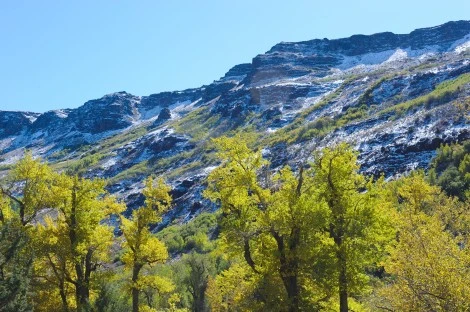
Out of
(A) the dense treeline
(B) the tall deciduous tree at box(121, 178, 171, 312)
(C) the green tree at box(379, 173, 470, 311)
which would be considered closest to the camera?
(C) the green tree at box(379, 173, 470, 311)

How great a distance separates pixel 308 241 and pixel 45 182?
18.7 meters

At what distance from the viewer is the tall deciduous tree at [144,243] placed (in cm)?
3256

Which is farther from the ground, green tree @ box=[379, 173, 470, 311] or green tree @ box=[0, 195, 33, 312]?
green tree @ box=[0, 195, 33, 312]

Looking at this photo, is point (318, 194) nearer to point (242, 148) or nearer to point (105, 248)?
point (242, 148)

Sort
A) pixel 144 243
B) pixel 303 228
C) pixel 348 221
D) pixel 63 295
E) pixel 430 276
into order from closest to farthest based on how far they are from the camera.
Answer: pixel 430 276, pixel 303 228, pixel 348 221, pixel 63 295, pixel 144 243

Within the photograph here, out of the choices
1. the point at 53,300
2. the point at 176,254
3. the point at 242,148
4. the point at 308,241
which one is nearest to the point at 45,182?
the point at 53,300

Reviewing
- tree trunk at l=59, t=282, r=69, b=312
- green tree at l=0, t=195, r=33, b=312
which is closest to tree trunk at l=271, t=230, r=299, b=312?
green tree at l=0, t=195, r=33, b=312

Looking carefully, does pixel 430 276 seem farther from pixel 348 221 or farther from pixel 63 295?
pixel 63 295

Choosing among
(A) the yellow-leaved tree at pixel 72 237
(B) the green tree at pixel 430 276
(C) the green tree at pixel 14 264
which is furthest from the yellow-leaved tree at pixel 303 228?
(C) the green tree at pixel 14 264

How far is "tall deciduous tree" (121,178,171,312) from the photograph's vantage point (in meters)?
32.6

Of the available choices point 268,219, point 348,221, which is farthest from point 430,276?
point 268,219

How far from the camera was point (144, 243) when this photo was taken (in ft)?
108

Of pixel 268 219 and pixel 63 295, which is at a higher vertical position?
pixel 268 219

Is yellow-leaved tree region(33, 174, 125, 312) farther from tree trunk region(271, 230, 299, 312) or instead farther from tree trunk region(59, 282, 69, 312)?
tree trunk region(271, 230, 299, 312)
